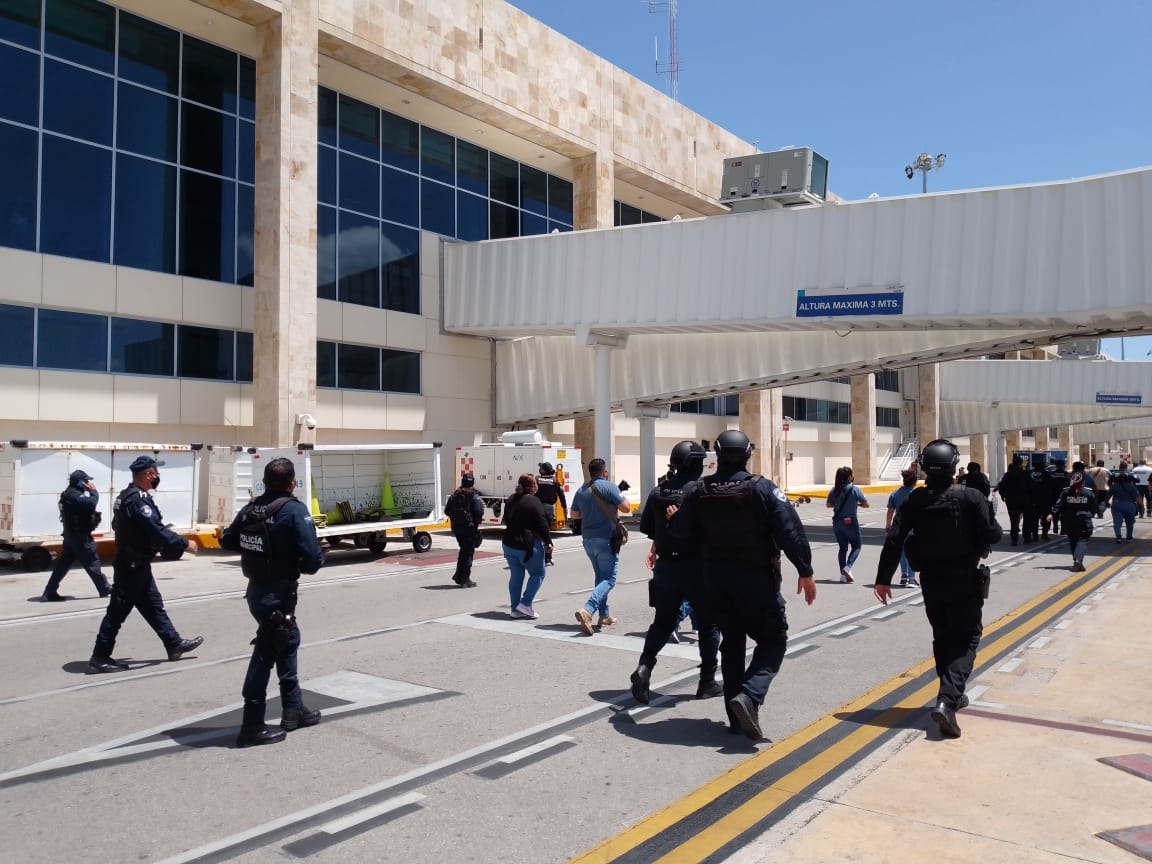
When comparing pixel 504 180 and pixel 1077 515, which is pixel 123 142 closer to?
pixel 504 180

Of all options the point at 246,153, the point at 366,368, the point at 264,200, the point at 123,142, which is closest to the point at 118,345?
the point at 123,142

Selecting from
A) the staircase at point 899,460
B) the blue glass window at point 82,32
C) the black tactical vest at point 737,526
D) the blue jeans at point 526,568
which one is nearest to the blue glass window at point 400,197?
the blue glass window at point 82,32

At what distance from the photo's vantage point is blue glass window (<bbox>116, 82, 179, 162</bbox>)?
67.2 ft

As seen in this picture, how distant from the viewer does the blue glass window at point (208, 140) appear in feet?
71.4

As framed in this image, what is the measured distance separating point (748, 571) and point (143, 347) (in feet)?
60.8

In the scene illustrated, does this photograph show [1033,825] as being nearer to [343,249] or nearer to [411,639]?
[411,639]

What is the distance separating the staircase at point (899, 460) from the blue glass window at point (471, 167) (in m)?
34.1

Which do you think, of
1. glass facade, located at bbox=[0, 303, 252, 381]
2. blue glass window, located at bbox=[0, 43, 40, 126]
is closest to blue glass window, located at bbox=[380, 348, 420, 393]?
glass facade, located at bbox=[0, 303, 252, 381]

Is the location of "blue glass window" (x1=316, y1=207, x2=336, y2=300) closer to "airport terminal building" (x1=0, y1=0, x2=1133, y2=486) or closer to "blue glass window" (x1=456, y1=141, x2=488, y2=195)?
"airport terminal building" (x1=0, y1=0, x2=1133, y2=486)

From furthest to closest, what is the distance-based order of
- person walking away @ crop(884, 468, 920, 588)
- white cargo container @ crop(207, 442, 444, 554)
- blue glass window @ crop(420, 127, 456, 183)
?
blue glass window @ crop(420, 127, 456, 183) → white cargo container @ crop(207, 442, 444, 554) → person walking away @ crop(884, 468, 920, 588)

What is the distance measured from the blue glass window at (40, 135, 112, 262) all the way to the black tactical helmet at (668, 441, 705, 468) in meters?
16.7

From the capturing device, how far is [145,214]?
20703mm

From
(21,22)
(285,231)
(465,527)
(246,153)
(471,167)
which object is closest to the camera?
(465,527)

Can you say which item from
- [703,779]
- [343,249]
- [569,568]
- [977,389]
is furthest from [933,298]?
[977,389]
